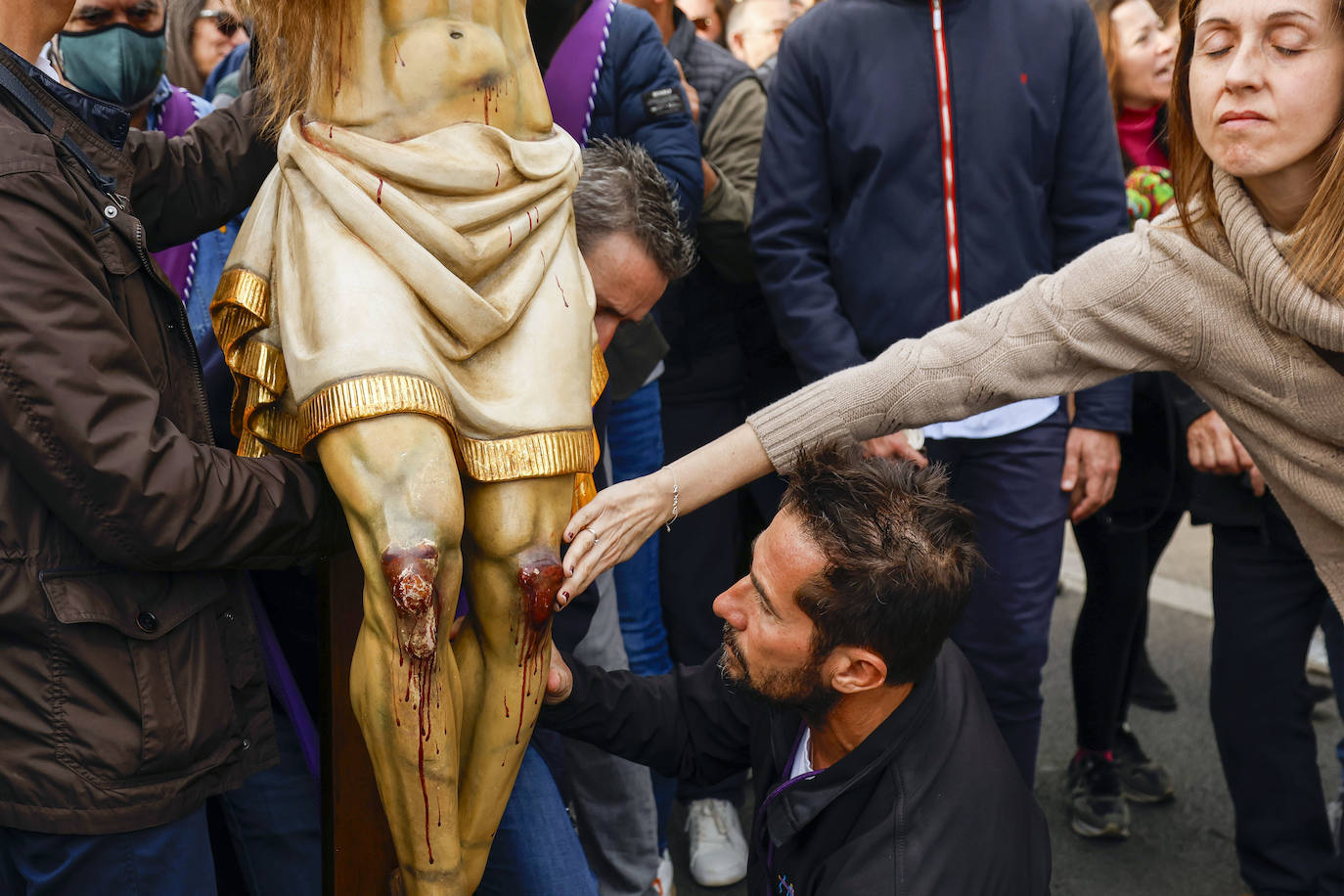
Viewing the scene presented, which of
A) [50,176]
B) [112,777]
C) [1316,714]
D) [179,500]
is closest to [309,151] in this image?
[50,176]

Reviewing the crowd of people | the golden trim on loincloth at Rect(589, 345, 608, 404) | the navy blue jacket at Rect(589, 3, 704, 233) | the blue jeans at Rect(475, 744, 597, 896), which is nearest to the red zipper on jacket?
the crowd of people

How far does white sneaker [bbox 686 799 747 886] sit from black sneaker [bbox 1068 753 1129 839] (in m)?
1.00

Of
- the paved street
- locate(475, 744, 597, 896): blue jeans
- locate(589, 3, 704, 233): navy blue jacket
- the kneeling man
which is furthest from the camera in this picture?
the paved street

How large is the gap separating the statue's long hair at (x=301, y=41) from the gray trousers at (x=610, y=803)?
124 centimetres

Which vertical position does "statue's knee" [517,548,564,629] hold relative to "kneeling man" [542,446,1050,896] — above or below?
above

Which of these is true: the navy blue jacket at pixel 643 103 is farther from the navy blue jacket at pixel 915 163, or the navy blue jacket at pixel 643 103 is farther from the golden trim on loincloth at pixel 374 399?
the golden trim on loincloth at pixel 374 399

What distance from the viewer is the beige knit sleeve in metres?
2.16

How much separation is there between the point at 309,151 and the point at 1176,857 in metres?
3.02

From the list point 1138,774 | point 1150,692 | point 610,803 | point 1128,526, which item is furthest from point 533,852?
point 1150,692

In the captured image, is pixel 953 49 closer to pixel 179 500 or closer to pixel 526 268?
pixel 526 268

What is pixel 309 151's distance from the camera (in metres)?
1.68

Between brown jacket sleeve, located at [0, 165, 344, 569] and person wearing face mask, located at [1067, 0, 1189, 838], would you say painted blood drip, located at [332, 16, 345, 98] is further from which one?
person wearing face mask, located at [1067, 0, 1189, 838]

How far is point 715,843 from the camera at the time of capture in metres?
3.30

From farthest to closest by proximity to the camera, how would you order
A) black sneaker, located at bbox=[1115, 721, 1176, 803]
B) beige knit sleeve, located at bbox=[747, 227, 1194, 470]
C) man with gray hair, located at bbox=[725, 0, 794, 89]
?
1. man with gray hair, located at bbox=[725, 0, 794, 89]
2. black sneaker, located at bbox=[1115, 721, 1176, 803]
3. beige knit sleeve, located at bbox=[747, 227, 1194, 470]
